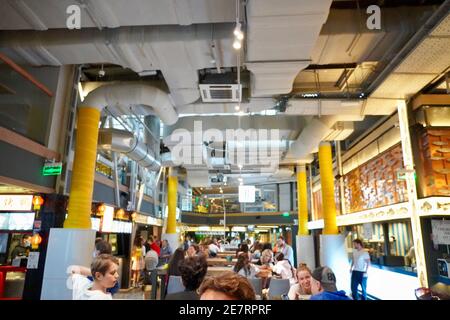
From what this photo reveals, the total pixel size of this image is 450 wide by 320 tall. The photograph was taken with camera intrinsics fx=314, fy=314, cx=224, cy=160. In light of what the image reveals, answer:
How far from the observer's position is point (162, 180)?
15836 mm

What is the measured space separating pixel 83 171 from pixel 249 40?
3801 millimetres

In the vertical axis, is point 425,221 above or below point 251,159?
below

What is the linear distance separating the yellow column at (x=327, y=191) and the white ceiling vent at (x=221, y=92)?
14.7ft

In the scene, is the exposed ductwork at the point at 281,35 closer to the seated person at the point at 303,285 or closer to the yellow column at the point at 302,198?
the seated person at the point at 303,285

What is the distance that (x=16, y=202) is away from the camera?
5902 mm

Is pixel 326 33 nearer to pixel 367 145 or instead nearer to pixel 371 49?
pixel 371 49

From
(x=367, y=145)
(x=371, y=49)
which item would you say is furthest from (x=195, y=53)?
(x=367, y=145)

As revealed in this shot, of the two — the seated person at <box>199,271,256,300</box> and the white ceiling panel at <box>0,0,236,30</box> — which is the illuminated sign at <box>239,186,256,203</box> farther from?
the seated person at <box>199,271,256,300</box>

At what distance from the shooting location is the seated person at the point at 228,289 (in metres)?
1.54

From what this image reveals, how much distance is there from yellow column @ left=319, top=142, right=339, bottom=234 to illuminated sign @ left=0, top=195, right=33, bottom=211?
7407mm

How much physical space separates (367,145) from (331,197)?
5.88 ft

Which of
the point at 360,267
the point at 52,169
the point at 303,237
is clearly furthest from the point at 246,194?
the point at 52,169

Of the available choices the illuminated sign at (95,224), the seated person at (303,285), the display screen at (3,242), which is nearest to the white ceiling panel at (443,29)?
the seated person at (303,285)

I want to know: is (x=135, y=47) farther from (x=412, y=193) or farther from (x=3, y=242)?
(x=412, y=193)
